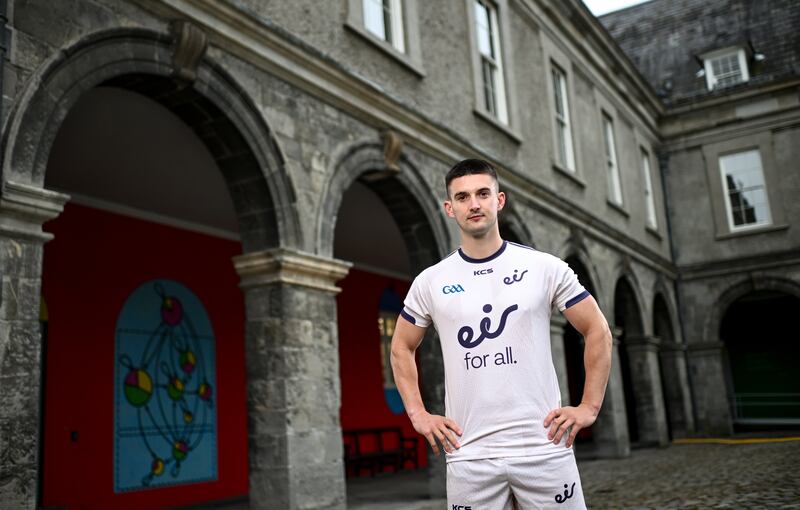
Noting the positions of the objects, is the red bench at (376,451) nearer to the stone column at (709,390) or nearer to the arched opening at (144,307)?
the arched opening at (144,307)

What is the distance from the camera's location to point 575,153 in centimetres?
1403

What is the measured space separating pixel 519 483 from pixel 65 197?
332 centimetres

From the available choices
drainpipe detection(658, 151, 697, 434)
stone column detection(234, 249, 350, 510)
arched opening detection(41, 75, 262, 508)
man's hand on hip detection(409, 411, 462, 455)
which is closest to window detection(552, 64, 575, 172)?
arched opening detection(41, 75, 262, 508)

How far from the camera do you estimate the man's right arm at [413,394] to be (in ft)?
7.77

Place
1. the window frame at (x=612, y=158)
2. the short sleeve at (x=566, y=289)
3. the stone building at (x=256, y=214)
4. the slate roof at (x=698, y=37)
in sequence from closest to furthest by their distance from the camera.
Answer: the short sleeve at (x=566, y=289) < the stone building at (x=256, y=214) < the window frame at (x=612, y=158) < the slate roof at (x=698, y=37)

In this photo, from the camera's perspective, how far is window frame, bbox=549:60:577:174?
1370 centimetres

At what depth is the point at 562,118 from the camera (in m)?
13.9

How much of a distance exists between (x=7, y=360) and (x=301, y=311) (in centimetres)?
263

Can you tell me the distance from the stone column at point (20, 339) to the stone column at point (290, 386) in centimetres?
214

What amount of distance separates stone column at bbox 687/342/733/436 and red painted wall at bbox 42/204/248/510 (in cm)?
1199

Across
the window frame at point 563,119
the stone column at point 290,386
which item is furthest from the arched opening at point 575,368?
the stone column at point 290,386

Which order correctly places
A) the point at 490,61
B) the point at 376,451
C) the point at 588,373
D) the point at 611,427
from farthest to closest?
the point at 611,427 → the point at 376,451 → the point at 490,61 → the point at 588,373

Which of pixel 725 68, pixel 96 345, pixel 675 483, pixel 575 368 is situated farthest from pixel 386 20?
pixel 725 68

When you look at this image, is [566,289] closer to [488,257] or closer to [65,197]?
[488,257]
